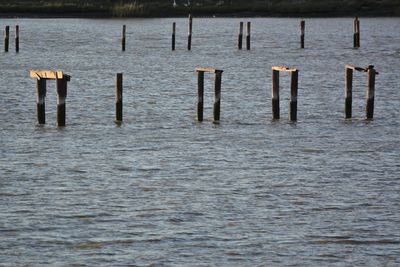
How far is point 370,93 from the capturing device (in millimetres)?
41688

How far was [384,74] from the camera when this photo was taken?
66312mm

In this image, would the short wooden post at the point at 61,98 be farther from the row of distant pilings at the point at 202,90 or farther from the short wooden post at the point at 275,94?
the short wooden post at the point at 275,94

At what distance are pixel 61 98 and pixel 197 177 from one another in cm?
854

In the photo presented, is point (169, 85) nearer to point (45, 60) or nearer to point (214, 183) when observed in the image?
point (45, 60)

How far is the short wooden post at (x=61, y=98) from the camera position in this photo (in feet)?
126

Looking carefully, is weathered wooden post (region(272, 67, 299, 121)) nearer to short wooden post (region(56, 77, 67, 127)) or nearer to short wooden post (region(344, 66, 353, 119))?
short wooden post (region(344, 66, 353, 119))

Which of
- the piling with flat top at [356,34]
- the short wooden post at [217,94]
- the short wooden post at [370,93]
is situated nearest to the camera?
the short wooden post at [217,94]

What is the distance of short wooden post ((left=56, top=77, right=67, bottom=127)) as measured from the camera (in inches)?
1507

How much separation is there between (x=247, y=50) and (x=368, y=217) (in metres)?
65.5

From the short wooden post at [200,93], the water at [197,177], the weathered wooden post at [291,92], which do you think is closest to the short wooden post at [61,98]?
the water at [197,177]

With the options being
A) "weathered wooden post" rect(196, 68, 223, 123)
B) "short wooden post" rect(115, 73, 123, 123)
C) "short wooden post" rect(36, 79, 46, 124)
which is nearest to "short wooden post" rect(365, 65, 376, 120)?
"weathered wooden post" rect(196, 68, 223, 123)

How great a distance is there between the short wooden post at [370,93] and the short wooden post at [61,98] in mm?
9719

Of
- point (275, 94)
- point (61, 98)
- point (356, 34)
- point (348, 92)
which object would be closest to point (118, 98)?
point (61, 98)
